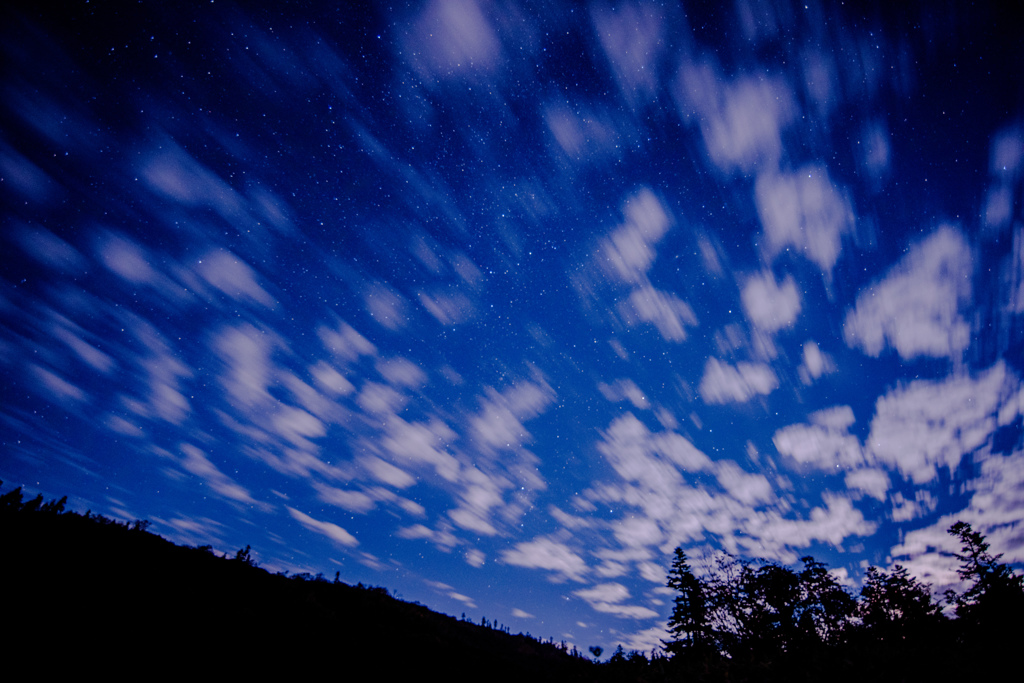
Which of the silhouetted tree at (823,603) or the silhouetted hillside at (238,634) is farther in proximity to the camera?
the silhouetted tree at (823,603)

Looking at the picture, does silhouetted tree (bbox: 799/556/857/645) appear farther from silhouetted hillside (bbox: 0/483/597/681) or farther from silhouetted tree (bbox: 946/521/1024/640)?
silhouetted hillside (bbox: 0/483/597/681)

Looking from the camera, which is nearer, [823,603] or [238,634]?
[238,634]

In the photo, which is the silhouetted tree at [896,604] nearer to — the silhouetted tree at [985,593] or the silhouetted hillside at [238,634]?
the silhouetted tree at [985,593]

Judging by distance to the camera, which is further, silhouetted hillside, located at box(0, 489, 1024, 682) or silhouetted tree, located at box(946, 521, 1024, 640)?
silhouetted tree, located at box(946, 521, 1024, 640)

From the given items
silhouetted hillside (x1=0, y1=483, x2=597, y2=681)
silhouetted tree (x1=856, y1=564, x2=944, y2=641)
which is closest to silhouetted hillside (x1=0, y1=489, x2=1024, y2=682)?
silhouetted hillside (x1=0, y1=483, x2=597, y2=681)

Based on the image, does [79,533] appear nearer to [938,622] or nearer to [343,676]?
[343,676]

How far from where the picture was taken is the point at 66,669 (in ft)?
26.0

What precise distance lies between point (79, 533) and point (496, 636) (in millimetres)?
35821

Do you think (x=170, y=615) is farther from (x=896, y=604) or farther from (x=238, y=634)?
(x=896, y=604)

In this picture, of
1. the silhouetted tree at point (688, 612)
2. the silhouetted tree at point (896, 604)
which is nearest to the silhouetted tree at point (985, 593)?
the silhouetted tree at point (896, 604)

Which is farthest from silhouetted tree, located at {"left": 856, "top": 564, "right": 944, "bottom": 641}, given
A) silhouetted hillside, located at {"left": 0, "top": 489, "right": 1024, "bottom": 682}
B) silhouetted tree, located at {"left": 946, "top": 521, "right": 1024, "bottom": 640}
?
silhouetted hillside, located at {"left": 0, "top": 489, "right": 1024, "bottom": 682}

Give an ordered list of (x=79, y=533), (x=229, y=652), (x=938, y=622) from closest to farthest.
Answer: (x=229, y=652), (x=79, y=533), (x=938, y=622)

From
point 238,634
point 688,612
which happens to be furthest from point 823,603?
point 238,634

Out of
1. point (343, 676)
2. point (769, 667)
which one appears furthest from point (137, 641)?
point (769, 667)
